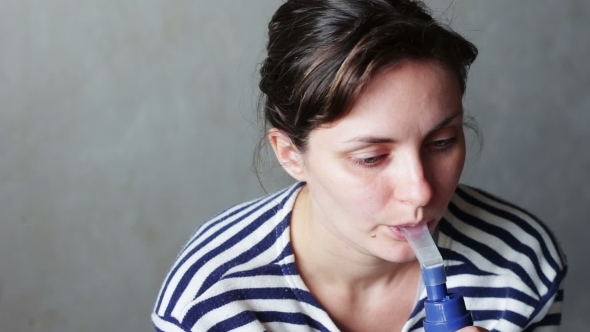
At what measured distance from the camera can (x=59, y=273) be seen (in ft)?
4.55

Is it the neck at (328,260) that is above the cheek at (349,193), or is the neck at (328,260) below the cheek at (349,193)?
below

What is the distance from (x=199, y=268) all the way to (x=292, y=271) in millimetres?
114

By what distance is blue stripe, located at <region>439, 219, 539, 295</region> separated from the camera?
40.8 inches

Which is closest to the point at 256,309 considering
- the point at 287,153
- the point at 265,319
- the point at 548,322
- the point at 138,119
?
the point at 265,319

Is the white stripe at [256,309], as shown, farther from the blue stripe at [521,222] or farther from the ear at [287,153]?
the blue stripe at [521,222]

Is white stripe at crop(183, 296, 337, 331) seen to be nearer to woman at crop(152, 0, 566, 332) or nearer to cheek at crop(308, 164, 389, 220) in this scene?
woman at crop(152, 0, 566, 332)

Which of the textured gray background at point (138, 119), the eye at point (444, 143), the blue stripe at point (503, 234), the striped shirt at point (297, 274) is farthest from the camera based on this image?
the textured gray background at point (138, 119)

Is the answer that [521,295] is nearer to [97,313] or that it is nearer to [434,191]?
[434,191]

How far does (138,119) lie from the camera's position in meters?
1.34

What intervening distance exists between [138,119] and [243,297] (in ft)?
1.64

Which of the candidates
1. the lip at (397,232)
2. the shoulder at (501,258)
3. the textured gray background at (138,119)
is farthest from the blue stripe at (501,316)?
the textured gray background at (138,119)

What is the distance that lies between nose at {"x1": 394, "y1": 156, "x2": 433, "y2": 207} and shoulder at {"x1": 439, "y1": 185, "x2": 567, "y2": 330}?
9.2 inches

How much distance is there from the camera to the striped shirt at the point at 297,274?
95 centimetres

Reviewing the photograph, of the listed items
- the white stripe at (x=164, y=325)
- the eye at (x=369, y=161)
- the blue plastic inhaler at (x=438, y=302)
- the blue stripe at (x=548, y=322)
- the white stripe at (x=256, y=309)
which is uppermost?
the eye at (x=369, y=161)
